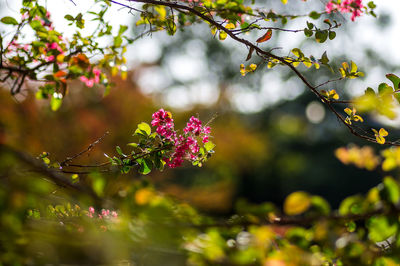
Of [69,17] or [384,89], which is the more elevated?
[69,17]

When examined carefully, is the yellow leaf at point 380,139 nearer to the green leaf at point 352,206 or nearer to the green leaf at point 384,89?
the green leaf at point 384,89

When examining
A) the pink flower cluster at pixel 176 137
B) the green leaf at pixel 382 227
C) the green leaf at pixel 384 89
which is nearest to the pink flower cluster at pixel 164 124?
the pink flower cluster at pixel 176 137

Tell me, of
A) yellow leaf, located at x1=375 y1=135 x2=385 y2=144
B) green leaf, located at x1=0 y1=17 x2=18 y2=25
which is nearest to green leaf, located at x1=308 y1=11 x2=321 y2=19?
yellow leaf, located at x1=375 y1=135 x2=385 y2=144

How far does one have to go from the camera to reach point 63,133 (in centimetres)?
580

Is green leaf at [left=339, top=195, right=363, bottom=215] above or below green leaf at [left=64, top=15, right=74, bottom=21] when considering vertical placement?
below

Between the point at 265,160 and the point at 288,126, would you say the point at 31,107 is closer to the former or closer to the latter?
the point at 265,160

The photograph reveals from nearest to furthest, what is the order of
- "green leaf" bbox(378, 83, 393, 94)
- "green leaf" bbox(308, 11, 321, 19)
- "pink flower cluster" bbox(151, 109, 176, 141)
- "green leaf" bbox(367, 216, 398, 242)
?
"green leaf" bbox(367, 216, 398, 242) < "green leaf" bbox(378, 83, 393, 94) < "green leaf" bbox(308, 11, 321, 19) < "pink flower cluster" bbox(151, 109, 176, 141)

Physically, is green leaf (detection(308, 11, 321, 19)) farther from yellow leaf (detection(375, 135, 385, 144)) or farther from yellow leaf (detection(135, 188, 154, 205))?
yellow leaf (detection(135, 188, 154, 205))

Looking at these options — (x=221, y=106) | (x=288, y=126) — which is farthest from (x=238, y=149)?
(x=288, y=126)

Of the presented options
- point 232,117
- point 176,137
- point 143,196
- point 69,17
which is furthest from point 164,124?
point 232,117

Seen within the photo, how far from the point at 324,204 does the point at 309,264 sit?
4.3 inches

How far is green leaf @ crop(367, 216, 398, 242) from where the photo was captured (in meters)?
0.53

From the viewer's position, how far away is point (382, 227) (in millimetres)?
531

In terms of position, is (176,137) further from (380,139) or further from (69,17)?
(380,139)
